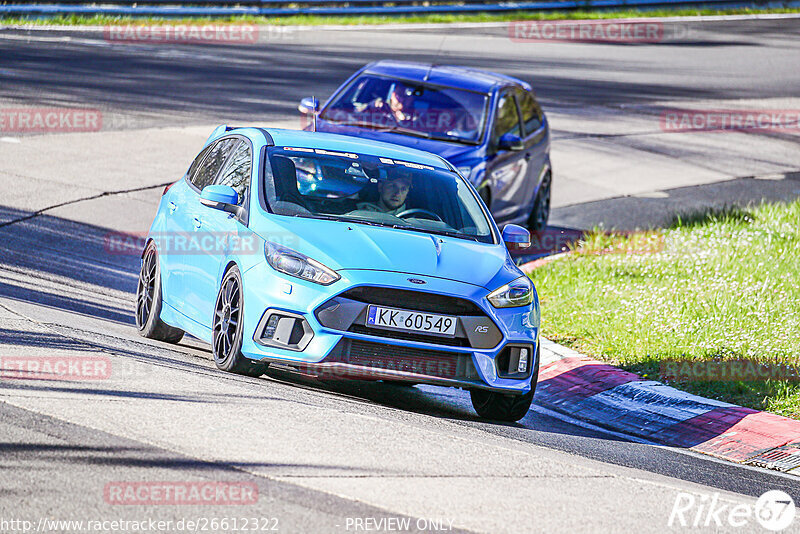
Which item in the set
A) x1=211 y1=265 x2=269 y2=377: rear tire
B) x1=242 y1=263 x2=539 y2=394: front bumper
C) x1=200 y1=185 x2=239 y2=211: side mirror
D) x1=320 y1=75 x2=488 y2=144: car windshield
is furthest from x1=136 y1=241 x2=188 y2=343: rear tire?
x1=320 y1=75 x2=488 y2=144: car windshield

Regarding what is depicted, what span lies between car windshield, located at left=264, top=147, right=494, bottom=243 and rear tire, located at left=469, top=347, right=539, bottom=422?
42.8 inches

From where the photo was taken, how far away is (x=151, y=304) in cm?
961

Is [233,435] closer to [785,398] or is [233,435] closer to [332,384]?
[332,384]

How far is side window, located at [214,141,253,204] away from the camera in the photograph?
8.88 m

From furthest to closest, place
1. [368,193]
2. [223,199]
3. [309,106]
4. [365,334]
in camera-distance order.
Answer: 1. [309,106]
2. [368,193]
3. [223,199]
4. [365,334]

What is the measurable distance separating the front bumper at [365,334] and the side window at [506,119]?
651 centimetres

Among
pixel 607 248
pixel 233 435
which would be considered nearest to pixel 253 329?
pixel 233 435

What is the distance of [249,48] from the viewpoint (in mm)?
29688

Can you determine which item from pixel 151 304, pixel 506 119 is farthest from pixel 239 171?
pixel 506 119

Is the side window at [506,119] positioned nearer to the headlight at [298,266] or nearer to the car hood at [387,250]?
the car hood at [387,250]

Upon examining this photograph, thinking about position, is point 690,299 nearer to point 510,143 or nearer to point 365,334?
point 510,143

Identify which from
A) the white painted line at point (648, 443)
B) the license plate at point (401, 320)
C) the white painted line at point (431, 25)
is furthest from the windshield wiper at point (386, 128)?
the white painted line at point (431, 25)

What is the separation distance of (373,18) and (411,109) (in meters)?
21.9

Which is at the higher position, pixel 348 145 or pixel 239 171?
pixel 348 145
